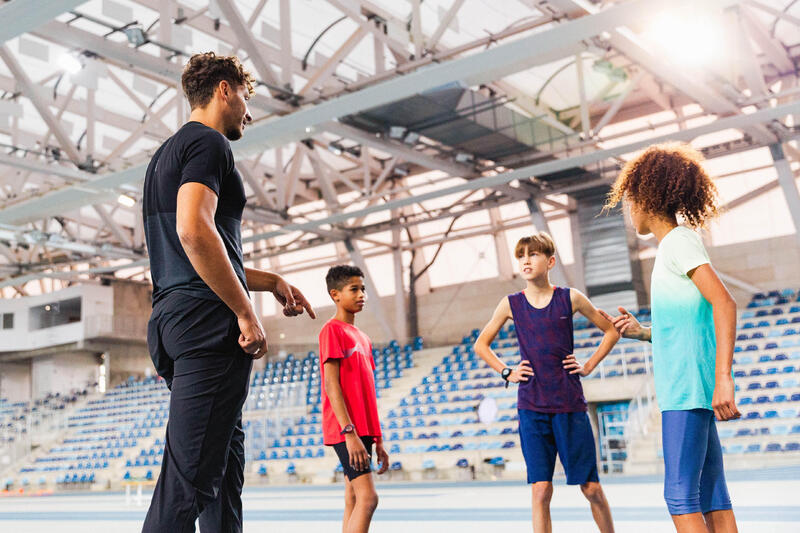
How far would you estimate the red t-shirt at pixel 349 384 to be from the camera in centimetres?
409

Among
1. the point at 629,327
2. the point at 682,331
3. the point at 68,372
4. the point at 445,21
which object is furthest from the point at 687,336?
the point at 68,372

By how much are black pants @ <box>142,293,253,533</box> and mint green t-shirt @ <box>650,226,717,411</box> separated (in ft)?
4.79

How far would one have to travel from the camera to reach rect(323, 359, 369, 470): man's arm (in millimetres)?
3824

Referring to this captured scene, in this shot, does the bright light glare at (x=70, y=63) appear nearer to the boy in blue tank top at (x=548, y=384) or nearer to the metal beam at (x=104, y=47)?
the metal beam at (x=104, y=47)

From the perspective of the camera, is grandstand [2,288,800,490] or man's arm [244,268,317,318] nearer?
man's arm [244,268,317,318]

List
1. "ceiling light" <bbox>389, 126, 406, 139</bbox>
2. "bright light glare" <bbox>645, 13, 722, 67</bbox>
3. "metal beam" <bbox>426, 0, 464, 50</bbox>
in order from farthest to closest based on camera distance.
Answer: "ceiling light" <bbox>389, 126, 406, 139</bbox>
"bright light glare" <bbox>645, 13, 722, 67</bbox>
"metal beam" <bbox>426, 0, 464, 50</bbox>

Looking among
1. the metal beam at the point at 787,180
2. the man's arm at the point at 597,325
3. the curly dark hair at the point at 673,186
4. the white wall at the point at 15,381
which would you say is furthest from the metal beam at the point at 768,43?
the white wall at the point at 15,381

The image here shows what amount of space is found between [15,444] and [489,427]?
1758cm

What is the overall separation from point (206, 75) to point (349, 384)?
204 cm

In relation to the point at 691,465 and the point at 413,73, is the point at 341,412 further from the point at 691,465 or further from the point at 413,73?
the point at 413,73

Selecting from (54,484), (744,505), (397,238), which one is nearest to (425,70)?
(744,505)

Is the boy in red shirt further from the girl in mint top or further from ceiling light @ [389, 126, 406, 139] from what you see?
ceiling light @ [389, 126, 406, 139]

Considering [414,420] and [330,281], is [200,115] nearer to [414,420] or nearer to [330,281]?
[330,281]

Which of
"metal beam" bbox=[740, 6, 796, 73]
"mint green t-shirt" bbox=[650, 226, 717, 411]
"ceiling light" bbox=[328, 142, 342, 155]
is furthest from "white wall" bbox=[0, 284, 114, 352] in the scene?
"mint green t-shirt" bbox=[650, 226, 717, 411]
